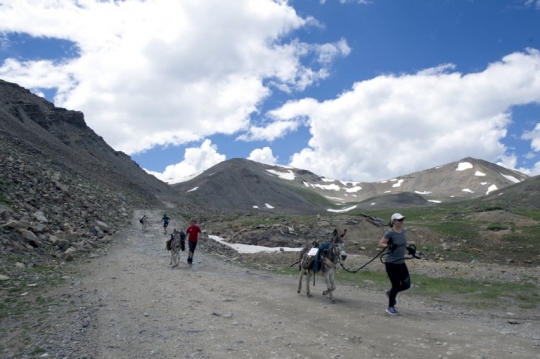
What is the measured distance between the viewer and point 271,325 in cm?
973

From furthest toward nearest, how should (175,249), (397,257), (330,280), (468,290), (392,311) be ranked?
(175,249) < (468,290) < (330,280) < (392,311) < (397,257)

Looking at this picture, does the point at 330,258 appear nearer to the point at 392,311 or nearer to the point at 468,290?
the point at 392,311

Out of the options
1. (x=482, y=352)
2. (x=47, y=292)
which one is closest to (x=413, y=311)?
(x=482, y=352)

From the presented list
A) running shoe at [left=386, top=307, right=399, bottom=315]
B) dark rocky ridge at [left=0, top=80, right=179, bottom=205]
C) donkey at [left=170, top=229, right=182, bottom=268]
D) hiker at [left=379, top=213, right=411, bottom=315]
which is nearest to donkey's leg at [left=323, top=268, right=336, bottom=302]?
running shoe at [left=386, top=307, right=399, bottom=315]

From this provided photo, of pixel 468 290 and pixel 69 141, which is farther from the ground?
pixel 69 141

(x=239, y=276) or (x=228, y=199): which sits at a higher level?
(x=228, y=199)

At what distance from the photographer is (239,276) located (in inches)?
741

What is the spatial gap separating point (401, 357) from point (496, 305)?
8.81m

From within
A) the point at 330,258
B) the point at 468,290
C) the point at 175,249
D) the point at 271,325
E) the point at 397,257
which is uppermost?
the point at 397,257

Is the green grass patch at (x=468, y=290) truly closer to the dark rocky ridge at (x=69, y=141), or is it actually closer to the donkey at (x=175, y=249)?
the donkey at (x=175, y=249)

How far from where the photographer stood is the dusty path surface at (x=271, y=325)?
7.83 metres

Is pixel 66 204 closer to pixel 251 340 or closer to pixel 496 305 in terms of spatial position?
pixel 251 340

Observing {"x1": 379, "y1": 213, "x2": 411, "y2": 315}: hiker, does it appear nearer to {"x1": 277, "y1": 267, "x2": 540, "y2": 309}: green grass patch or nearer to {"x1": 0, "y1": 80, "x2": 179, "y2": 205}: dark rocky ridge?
{"x1": 277, "y1": 267, "x2": 540, "y2": 309}: green grass patch

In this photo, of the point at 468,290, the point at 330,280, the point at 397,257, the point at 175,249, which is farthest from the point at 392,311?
the point at 175,249
